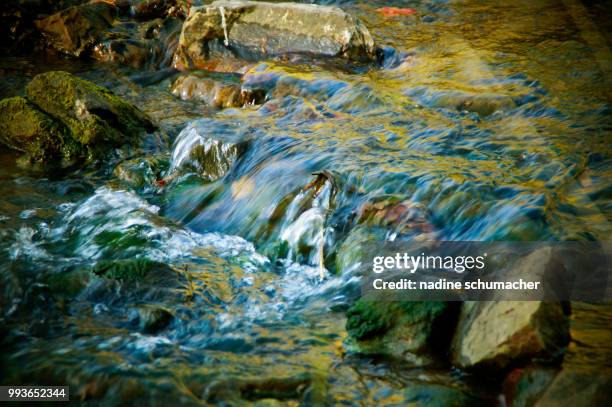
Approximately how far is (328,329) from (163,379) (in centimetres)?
114

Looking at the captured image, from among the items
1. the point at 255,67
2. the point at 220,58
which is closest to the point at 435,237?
the point at 255,67

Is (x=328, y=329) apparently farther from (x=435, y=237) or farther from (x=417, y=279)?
(x=435, y=237)

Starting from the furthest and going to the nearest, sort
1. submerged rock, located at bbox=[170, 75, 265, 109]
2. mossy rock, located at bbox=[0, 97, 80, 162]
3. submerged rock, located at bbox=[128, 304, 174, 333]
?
submerged rock, located at bbox=[170, 75, 265, 109], mossy rock, located at bbox=[0, 97, 80, 162], submerged rock, located at bbox=[128, 304, 174, 333]

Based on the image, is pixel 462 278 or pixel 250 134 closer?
pixel 462 278

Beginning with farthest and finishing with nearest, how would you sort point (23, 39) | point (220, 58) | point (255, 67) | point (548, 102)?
point (23, 39), point (220, 58), point (255, 67), point (548, 102)

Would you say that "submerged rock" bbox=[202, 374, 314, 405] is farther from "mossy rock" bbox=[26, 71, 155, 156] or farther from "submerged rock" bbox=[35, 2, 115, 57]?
"submerged rock" bbox=[35, 2, 115, 57]

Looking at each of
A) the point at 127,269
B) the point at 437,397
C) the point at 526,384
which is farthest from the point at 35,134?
the point at 526,384

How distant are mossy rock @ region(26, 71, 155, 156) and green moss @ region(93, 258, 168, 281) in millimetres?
3214

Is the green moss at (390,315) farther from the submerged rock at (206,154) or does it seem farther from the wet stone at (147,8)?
the wet stone at (147,8)

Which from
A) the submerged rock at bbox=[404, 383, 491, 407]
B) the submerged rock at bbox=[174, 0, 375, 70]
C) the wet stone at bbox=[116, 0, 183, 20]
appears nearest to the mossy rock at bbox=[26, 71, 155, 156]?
the submerged rock at bbox=[174, 0, 375, 70]

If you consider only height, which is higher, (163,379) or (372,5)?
(372,5)

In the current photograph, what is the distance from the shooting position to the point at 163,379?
3527mm

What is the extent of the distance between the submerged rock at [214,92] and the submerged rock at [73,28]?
8.87ft

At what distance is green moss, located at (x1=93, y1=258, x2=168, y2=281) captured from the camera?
183 inches
